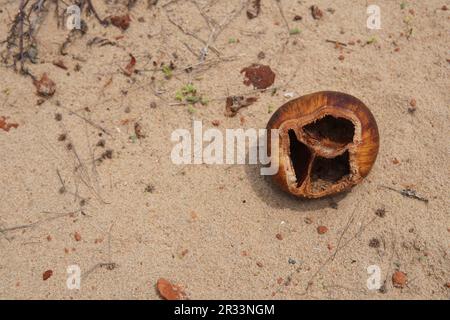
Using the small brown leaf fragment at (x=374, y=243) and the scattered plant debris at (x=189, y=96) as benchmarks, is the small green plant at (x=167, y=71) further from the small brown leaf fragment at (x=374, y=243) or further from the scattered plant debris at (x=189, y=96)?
the small brown leaf fragment at (x=374, y=243)

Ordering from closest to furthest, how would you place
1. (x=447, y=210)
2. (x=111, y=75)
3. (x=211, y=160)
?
(x=447, y=210)
(x=211, y=160)
(x=111, y=75)

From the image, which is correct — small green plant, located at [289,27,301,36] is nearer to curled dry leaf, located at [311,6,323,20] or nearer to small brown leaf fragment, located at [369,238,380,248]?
curled dry leaf, located at [311,6,323,20]

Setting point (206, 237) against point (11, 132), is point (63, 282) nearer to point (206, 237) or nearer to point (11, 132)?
point (206, 237)

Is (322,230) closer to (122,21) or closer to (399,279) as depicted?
(399,279)

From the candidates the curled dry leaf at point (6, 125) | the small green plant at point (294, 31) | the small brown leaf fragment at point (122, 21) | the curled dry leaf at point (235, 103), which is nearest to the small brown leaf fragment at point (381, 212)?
the curled dry leaf at point (235, 103)

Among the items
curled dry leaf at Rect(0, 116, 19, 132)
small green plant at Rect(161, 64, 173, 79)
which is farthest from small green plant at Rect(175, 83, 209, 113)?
curled dry leaf at Rect(0, 116, 19, 132)
